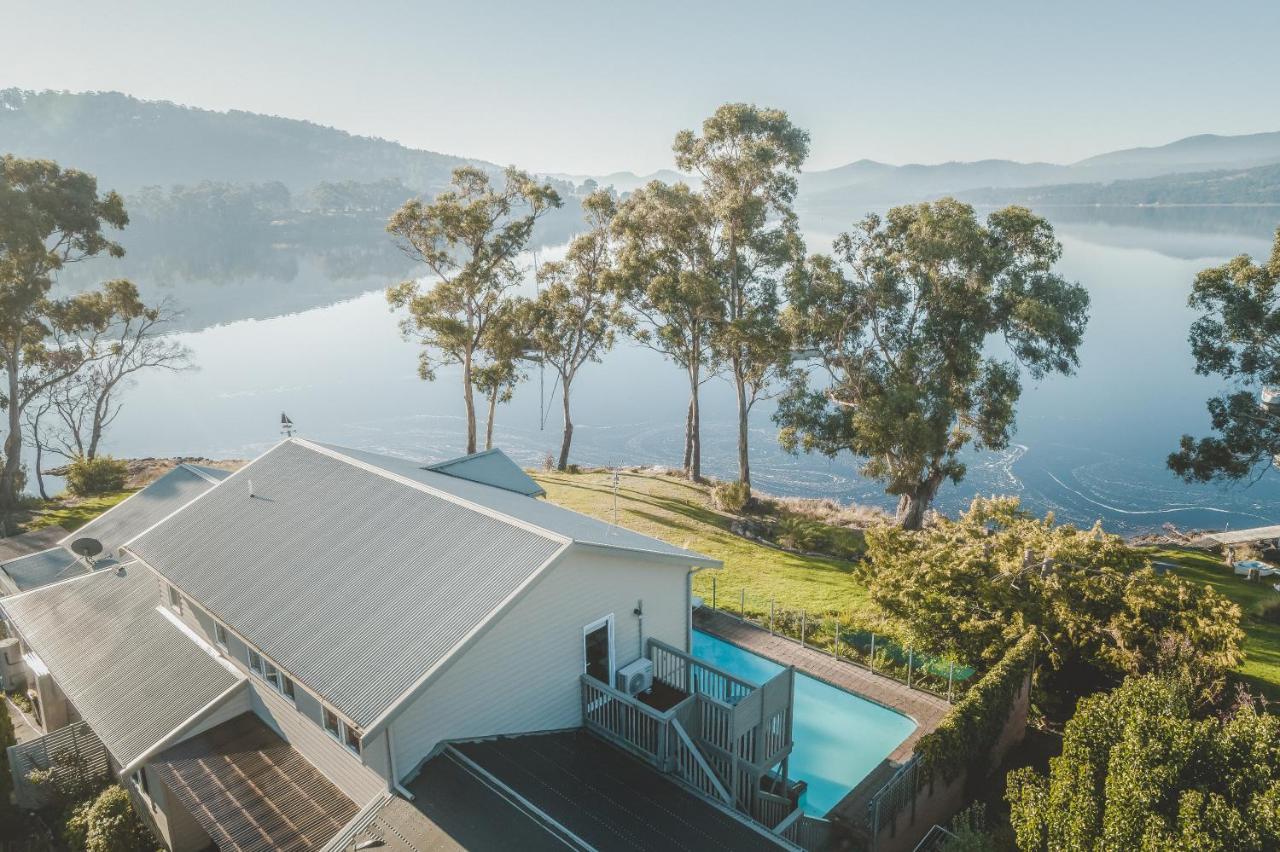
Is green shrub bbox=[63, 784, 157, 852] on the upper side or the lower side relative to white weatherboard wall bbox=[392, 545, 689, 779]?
lower

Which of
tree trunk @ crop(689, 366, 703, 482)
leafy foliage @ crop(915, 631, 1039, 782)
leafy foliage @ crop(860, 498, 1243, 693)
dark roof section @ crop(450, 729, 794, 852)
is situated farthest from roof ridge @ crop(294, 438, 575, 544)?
tree trunk @ crop(689, 366, 703, 482)

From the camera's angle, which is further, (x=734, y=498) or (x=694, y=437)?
(x=694, y=437)

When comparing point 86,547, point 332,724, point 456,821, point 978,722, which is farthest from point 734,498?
point 456,821

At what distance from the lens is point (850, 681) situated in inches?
766

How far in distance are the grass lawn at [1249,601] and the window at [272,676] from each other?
69.5ft

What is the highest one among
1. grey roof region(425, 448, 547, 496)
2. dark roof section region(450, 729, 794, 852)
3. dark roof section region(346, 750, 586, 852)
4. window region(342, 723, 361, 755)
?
grey roof region(425, 448, 547, 496)

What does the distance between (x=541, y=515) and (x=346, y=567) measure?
4.13 meters

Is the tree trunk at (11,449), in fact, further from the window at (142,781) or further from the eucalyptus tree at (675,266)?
the eucalyptus tree at (675,266)

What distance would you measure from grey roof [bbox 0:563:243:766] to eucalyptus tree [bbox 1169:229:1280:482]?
107 ft

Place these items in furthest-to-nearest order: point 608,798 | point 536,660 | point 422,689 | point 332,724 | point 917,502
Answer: point 917,502 → point 536,660 → point 332,724 → point 608,798 → point 422,689

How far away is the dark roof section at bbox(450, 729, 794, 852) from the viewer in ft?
37.8

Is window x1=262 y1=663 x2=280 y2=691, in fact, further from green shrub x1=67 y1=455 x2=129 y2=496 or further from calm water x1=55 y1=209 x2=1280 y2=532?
calm water x1=55 y1=209 x2=1280 y2=532

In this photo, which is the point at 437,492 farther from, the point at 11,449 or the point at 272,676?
the point at 11,449

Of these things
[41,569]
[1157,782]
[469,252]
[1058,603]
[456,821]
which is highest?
[469,252]
